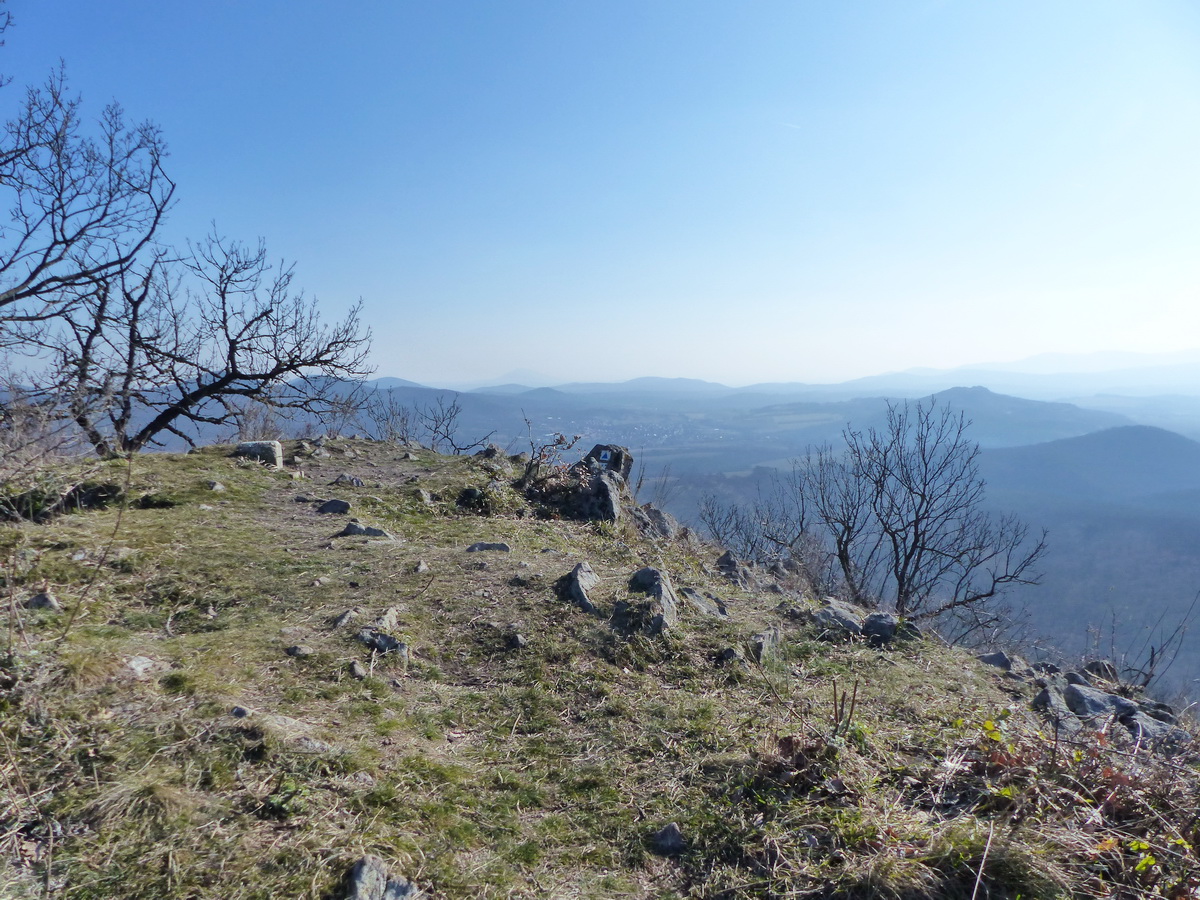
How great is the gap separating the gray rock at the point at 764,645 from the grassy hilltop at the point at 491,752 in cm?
8

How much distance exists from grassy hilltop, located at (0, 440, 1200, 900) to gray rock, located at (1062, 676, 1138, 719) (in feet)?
0.94

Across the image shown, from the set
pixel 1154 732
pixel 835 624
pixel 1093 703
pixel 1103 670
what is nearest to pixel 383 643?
pixel 835 624

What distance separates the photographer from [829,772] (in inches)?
119

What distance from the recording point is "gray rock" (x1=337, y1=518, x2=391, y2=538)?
6.31 meters

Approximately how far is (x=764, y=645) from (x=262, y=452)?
24.8 ft

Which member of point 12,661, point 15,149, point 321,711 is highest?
point 15,149

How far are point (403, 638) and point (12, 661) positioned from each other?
80.8 inches

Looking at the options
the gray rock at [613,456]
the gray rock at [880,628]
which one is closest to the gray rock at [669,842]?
the gray rock at [880,628]

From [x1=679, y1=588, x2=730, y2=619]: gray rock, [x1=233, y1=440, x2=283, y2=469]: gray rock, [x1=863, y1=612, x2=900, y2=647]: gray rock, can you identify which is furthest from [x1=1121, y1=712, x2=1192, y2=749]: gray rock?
[x1=233, y1=440, x2=283, y2=469]: gray rock

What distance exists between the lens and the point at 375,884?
7.45ft

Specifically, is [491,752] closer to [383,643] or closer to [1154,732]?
[383,643]

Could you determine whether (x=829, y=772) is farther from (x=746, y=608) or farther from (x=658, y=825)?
(x=746, y=608)

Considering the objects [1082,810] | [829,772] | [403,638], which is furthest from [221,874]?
[1082,810]

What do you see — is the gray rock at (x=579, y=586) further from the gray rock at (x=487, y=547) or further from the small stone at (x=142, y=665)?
the small stone at (x=142, y=665)
